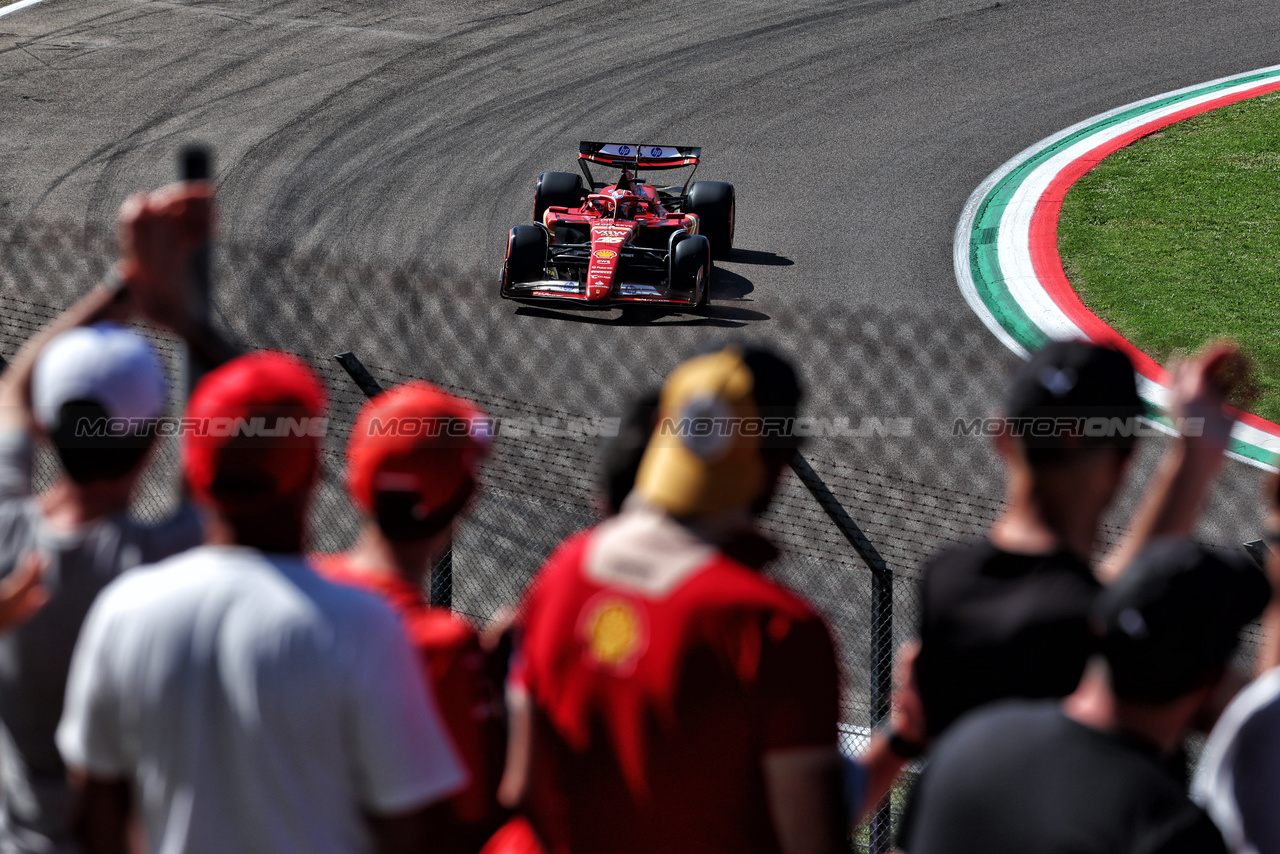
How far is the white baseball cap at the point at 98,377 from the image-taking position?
99.1 inches

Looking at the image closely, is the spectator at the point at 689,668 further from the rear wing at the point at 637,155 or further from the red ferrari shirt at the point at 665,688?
the rear wing at the point at 637,155

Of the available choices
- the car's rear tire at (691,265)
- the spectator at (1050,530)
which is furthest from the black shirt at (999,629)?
the car's rear tire at (691,265)

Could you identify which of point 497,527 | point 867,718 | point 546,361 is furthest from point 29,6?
point 867,718

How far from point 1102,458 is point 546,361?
7.05m

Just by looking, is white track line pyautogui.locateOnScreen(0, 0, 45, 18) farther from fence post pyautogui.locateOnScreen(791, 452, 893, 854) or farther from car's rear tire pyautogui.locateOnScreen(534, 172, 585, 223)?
fence post pyautogui.locateOnScreen(791, 452, 893, 854)

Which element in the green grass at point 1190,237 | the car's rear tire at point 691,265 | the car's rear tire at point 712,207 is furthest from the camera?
the car's rear tire at point 712,207

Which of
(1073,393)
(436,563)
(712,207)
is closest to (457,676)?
(1073,393)

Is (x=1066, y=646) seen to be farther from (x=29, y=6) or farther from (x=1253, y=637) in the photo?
(x=29, y=6)

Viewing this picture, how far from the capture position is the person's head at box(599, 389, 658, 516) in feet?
8.65

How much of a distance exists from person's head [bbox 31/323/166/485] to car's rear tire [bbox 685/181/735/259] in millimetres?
10251

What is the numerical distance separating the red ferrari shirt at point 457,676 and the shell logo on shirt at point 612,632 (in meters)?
0.24

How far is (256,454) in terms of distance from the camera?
214cm

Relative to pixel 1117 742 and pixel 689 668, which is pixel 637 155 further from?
pixel 1117 742

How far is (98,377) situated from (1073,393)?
1.71 meters
